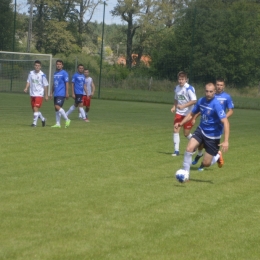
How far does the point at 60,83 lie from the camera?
19.0 meters

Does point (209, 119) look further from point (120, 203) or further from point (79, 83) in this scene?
point (79, 83)

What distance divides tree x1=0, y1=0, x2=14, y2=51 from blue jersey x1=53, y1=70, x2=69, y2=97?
948 inches

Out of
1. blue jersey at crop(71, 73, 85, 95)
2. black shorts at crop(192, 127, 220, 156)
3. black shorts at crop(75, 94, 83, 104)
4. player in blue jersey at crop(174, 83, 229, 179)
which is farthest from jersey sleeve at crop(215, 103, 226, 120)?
blue jersey at crop(71, 73, 85, 95)

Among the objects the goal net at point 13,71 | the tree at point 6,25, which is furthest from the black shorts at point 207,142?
the tree at point 6,25

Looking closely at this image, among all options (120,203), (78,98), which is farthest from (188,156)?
(78,98)

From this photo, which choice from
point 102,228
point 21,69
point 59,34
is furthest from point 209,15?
point 102,228

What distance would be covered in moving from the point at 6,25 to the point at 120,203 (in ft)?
119

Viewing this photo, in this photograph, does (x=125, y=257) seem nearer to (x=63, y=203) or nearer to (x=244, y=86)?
(x=63, y=203)

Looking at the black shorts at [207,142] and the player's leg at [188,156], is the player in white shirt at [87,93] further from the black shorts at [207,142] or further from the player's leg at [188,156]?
the player's leg at [188,156]

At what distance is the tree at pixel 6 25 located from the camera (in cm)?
4241

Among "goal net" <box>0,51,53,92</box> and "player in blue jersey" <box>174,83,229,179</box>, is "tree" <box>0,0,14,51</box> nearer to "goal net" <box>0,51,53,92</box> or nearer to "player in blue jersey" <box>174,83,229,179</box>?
"goal net" <box>0,51,53,92</box>

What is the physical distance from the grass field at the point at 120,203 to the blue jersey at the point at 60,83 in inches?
146

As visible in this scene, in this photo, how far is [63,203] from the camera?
820 centimetres

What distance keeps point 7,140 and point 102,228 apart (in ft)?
26.7
